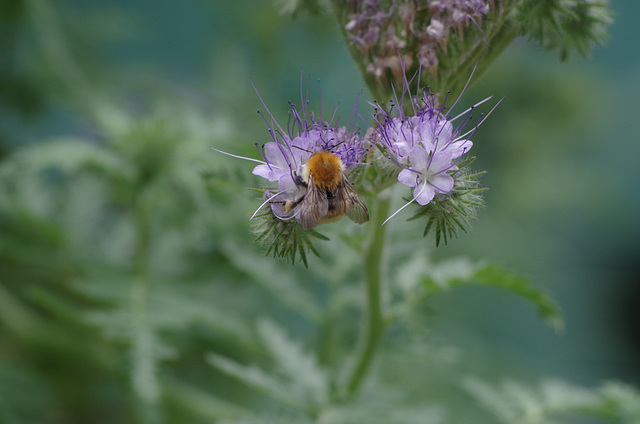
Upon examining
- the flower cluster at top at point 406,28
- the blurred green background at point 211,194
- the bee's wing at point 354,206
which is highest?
the blurred green background at point 211,194

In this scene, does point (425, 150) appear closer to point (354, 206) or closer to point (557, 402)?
point (354, 206)

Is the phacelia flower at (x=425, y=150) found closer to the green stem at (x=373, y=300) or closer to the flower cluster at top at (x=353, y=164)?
the flower cluster at top at (x=353, y=164)

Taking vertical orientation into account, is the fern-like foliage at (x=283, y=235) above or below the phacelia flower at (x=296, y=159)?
below

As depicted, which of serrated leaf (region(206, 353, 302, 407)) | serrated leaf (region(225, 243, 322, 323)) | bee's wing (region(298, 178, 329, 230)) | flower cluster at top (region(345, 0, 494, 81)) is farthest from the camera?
serrated leaf (region(225, 243, 322, 323))

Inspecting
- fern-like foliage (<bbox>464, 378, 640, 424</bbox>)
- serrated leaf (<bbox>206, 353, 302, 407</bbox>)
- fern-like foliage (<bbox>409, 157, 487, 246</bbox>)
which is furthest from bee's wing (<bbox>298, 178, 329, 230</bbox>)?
fern-like foliage (<bbox>464, 378, 640, 424</bbox>)

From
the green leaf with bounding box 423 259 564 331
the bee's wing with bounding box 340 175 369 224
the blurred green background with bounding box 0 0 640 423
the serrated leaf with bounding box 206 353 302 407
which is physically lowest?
the serrated leaf with bounding box 206 353 302 407

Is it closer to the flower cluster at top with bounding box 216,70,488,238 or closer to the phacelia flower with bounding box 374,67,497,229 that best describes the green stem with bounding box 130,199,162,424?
the flower cluster at top with bounding box 216,70,488,238

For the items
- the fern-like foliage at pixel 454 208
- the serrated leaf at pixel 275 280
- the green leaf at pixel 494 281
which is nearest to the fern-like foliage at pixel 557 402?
the green leaf at pixel 494 281

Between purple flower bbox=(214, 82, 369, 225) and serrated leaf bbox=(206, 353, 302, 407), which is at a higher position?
purple flower bbox=(214, 82, 369, 225)

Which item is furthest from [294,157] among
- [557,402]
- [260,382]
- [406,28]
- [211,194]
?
[557,402]
